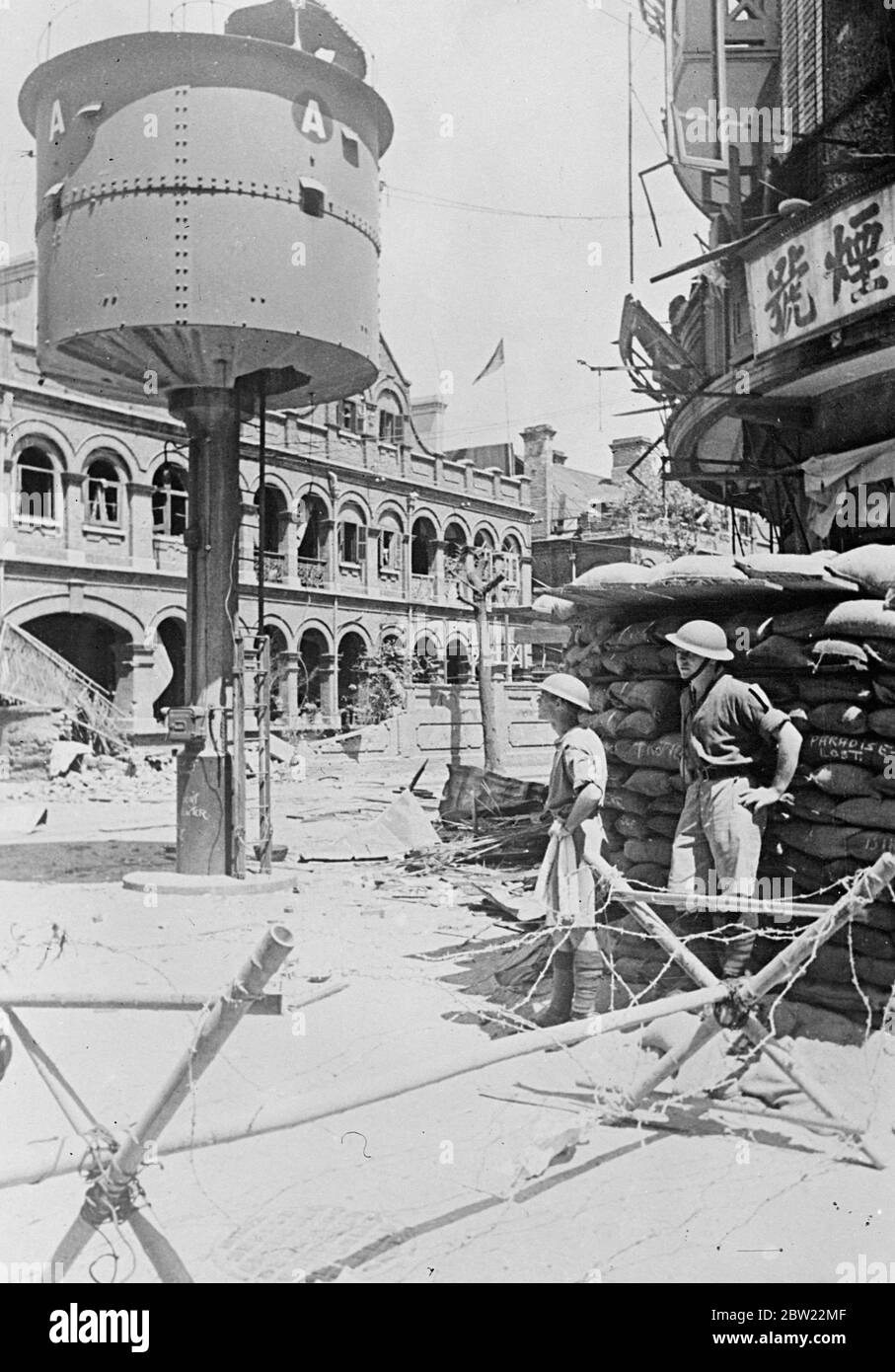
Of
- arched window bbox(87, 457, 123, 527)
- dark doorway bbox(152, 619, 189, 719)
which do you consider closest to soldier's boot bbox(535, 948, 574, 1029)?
arched window bbox(87, 457, 123, 527)

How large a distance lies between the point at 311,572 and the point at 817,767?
2974 cm

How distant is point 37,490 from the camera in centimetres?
2731

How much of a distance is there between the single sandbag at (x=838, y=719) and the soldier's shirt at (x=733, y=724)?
0.82ft

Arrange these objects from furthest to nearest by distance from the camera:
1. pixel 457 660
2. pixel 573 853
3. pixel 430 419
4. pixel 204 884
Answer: pixel 430 419 < pixel 457 660 < pixel 204 884 < pixel 573 853

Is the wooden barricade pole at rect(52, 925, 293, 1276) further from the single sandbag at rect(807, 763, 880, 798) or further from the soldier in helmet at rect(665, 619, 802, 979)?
the single sandbag at rect(807, 763, 880, 798)

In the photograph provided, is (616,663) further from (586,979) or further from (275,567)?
(275,567)

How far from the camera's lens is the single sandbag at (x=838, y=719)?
612 cm

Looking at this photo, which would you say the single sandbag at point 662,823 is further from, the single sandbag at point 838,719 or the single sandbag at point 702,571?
the single sandbag at point 702,571

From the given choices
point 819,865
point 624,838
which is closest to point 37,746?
point 624,838

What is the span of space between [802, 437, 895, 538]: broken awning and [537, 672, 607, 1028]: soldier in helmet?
210 inches

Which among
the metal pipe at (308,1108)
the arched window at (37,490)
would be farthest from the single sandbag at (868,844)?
the arched window at (37,490)

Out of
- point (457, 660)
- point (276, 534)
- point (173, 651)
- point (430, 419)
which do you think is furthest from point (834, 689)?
point (430, 419)
